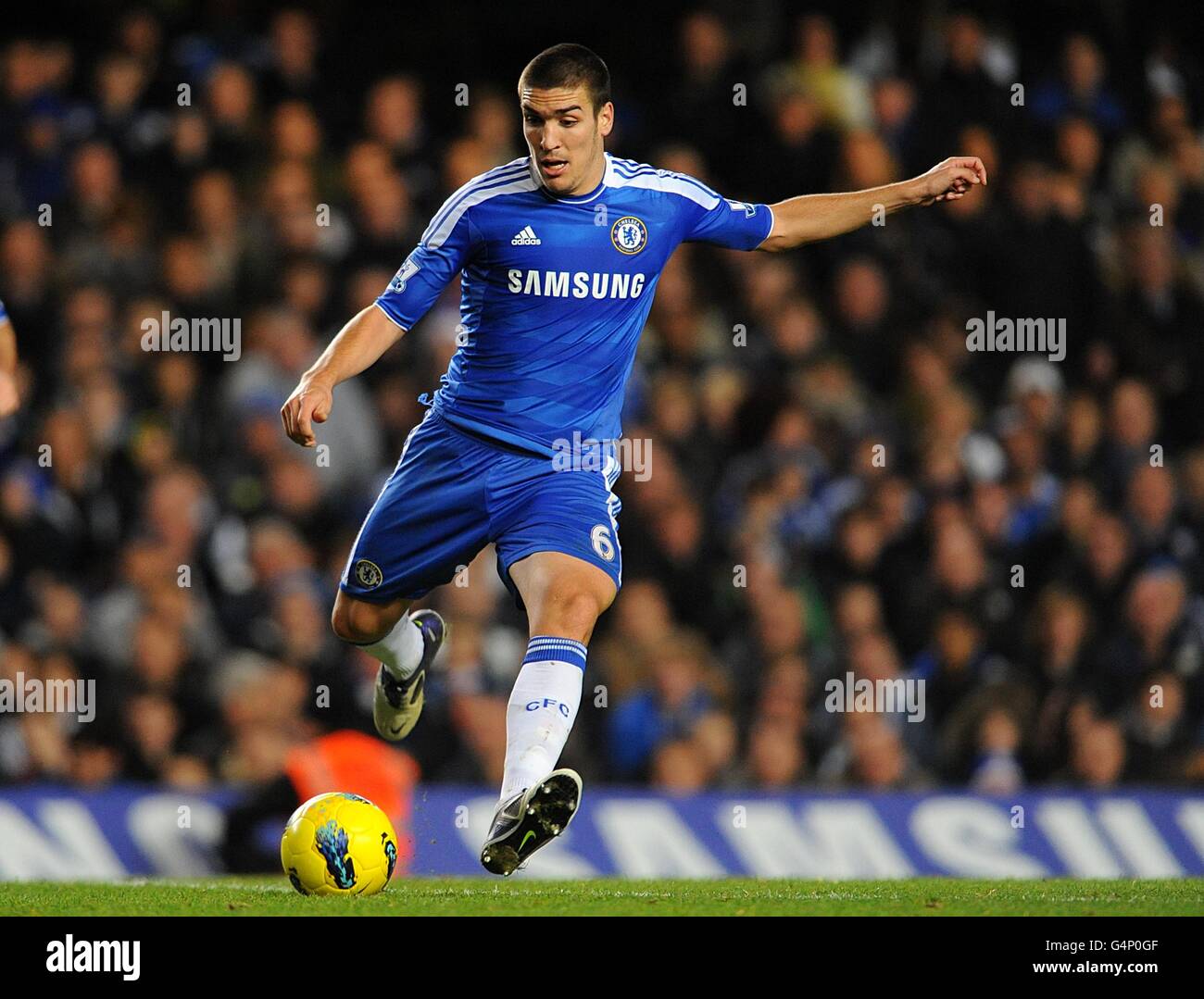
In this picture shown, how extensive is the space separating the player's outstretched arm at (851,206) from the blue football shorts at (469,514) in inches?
43.1

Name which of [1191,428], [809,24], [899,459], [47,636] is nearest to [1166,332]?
[1191,428]

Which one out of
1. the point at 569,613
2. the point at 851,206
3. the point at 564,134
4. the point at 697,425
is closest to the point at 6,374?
the point at 564,134

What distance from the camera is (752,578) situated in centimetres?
1116

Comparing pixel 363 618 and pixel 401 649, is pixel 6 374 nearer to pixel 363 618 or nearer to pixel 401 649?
pixel 363 618

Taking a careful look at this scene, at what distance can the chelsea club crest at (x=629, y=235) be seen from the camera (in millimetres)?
6840

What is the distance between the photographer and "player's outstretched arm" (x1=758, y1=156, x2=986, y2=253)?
23.5ft

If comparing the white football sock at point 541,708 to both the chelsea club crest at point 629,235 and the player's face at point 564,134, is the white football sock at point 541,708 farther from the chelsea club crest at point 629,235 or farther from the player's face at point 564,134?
the player's face at point 564,134

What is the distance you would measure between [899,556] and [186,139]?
16.0 ft

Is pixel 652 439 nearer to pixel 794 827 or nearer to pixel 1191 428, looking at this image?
pixel 794 827

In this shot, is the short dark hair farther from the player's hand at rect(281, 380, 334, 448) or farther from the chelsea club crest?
the player's hand at rect(281, 380, 334, 448)

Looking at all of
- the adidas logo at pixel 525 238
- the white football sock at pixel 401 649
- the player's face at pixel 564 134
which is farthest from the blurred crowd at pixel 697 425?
the player's face at pixel 564 134

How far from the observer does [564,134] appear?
21.6ft

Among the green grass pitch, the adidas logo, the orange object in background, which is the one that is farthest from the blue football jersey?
the orange object in background

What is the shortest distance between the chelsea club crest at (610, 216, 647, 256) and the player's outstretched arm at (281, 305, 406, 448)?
83cm
